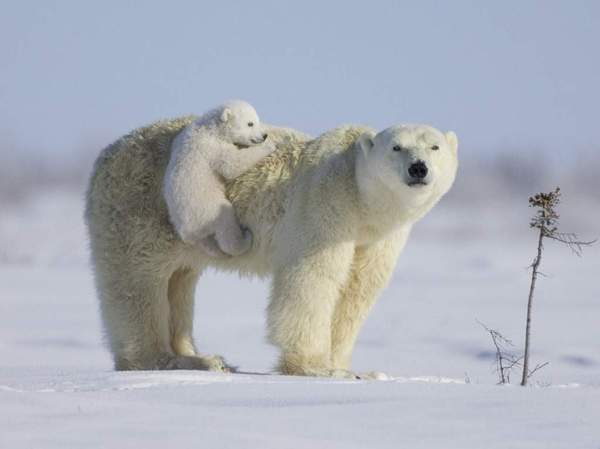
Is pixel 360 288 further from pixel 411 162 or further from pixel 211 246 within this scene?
pixel 411 162

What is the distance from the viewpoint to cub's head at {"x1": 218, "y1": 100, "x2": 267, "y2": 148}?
908cm

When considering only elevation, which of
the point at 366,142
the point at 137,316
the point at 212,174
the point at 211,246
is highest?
the point at 366,142

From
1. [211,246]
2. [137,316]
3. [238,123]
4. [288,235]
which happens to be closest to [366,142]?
[288,235]

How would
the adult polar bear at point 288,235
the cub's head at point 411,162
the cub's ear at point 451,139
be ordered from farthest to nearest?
the cub's ear at point 451,139, the adult polar bear at point 288,235, the cub's head at point 411,162

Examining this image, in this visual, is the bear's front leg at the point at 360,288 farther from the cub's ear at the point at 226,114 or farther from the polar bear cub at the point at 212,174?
the cub's ear at the point at 226,114

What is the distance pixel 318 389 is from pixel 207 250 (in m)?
2.75

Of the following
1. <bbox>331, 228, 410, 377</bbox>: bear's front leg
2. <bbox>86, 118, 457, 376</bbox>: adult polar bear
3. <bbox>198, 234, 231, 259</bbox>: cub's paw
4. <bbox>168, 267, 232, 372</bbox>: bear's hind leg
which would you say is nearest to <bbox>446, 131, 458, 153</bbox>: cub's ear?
<bbox>86, 118, 457, 376</bbox>: adult polar bear

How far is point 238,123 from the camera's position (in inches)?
358

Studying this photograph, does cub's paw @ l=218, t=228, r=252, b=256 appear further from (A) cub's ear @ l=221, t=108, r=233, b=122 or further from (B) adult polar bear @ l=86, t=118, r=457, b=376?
(A) cub's ear @ l=221, t=108, r=233, b=122

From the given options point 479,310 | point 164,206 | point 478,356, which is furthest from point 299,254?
point 479,310

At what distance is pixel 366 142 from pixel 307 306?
3.73ft

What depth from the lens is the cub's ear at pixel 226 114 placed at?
9.05m

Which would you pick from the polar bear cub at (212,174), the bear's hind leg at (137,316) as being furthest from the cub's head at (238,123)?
the bear's hind leg at (137,316)

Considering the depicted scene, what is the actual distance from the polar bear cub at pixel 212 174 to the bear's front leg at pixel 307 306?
66 centimetres
